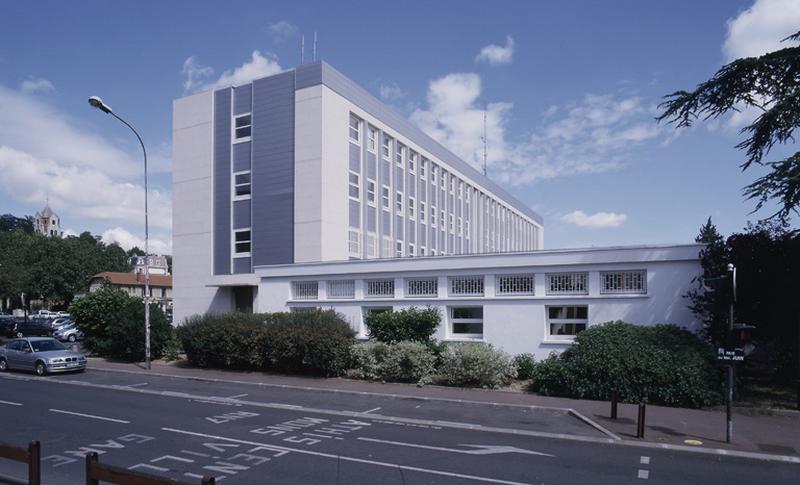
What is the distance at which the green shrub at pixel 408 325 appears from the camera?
20.8m

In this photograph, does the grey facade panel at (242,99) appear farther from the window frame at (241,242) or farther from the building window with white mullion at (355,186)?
the building window with white mullion at (355,186)

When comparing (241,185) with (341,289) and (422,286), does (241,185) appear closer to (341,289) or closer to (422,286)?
(341,289)

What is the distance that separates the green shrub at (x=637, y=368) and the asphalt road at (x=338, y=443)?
2.08 meters

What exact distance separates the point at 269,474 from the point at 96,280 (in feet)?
226

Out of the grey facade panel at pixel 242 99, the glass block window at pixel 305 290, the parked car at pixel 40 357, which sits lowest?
the parked car at pixel 40 357

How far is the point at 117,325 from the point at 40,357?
459 cm

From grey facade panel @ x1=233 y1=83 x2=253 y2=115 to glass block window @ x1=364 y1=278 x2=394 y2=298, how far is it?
1670 centimetres

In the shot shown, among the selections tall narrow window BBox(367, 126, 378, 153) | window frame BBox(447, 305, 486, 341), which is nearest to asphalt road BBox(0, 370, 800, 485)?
window frame BBox(447, 305, 486, 341)

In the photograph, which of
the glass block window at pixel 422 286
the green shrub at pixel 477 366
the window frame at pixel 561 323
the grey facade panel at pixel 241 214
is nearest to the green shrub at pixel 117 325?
the grey facade panel at pixel 241 214

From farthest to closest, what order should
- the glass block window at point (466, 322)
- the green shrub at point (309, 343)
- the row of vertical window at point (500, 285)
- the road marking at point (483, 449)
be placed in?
the glass block window at point (466, 322), the green shrub at point (309, 343), the row of vertical window at point (500, 285), the road marking at point (483, 449)

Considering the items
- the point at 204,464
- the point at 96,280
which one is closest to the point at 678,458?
the point at 204,464

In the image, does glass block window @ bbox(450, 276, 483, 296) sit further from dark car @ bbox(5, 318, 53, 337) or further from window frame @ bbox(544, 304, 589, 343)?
dark car @ bbox(5, 318, 53, 337)

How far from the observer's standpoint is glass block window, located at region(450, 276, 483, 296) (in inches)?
830

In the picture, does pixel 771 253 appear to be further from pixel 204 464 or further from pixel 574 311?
pixel 204 464
